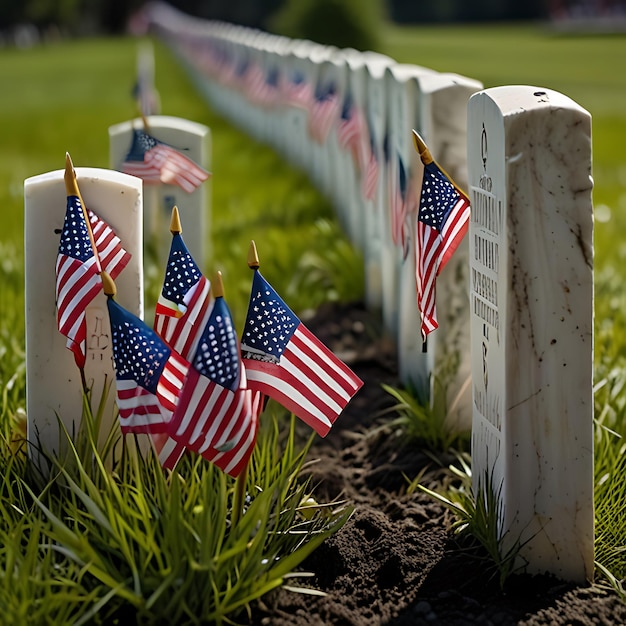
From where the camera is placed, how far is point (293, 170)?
38.7 ft

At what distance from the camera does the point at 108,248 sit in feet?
12.2

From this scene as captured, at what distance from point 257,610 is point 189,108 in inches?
742

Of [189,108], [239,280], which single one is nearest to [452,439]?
[239,280]

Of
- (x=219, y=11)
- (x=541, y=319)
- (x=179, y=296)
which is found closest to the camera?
(x=541, y=319)

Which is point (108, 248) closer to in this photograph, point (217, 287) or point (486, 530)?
point (217, 287)

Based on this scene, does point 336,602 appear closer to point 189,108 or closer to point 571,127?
point 571,127

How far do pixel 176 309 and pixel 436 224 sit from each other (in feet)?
2.91

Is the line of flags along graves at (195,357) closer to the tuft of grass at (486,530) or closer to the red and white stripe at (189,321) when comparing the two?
the red and white stripe at (189,321)

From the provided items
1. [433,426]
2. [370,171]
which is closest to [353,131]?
[370,171]

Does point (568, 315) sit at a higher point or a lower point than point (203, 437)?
higher

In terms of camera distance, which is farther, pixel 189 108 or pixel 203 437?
pixel 189 108

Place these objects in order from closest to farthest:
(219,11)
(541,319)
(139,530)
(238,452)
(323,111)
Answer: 1. (139,530)
2. (238,452)
3. (541,319)
4. (323,111)
5. (219,11)

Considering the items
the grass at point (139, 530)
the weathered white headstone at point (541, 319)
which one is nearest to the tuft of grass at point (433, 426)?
the grass at point (139, 530)

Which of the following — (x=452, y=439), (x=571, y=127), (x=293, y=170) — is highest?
(x=571, y=127)
